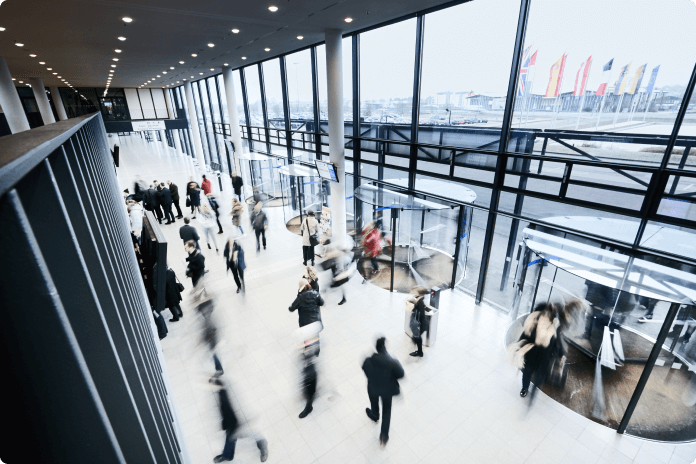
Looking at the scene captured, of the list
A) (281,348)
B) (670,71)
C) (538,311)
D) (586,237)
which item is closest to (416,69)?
(670,71)

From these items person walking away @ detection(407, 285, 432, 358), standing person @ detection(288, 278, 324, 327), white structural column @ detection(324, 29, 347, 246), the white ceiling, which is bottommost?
person walking away @ detection(407, 285, 432, 358)

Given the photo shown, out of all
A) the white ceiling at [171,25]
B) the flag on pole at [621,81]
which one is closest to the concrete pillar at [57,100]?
the white ceiling at [171,25]

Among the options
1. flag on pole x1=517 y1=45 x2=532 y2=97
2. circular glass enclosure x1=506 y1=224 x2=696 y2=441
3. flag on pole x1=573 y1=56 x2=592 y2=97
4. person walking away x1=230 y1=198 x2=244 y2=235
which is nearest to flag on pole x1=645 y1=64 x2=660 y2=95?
flag on pole x1=573 y1=56 x2=592 y2=97

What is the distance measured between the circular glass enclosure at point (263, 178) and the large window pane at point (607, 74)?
11.4 metres

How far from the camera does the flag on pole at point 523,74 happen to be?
5.95 meters

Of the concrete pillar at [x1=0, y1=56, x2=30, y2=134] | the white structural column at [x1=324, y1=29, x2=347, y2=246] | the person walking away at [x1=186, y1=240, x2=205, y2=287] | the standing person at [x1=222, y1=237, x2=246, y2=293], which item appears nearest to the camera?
the person walking away at [x1=186, y1=240, x2=205, y2=287]

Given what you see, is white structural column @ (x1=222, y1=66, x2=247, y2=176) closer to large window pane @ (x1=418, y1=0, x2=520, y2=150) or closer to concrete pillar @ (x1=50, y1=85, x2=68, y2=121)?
large window pane @ (x1=418, y1=0, x2=520, y2=150)

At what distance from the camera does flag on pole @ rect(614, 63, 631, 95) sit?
5082mm

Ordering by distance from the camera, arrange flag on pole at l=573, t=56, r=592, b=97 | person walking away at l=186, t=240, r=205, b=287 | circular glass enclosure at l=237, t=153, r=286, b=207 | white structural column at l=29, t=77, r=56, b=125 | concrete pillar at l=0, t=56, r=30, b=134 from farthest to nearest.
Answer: white structural column at l=29, t=77, r=56, b=125, circular glass enclosure at l=237, t=153, r=286, b=207, concrete pillar at l=0, t=56, r=30, b=134, person walking away at l=186, t=240, r=205, b=287, flag on pole at l=573, t=56, r=592, b=97

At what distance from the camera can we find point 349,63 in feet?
31.0

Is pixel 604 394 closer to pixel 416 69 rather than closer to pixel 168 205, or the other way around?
pixel 416 69

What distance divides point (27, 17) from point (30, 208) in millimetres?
9172

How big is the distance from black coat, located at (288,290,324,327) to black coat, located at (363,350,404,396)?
139 centimetres

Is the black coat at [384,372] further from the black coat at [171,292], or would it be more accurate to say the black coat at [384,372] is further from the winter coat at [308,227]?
the winter coat at [308,227]
